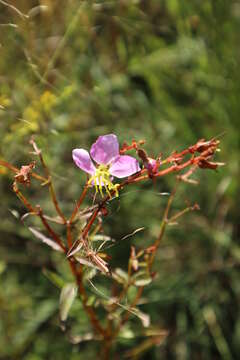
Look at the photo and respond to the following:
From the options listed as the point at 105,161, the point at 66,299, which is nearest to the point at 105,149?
the point at 105,161

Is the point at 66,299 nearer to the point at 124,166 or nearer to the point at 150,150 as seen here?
the point at 124,166

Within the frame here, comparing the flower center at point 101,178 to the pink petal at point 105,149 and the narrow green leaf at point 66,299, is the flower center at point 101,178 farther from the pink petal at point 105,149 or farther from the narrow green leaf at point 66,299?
the narrow green leaf at point 66,299

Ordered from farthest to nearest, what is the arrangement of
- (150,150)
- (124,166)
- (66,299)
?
1. (150,150)
2. (66,299)
3. (124,166)

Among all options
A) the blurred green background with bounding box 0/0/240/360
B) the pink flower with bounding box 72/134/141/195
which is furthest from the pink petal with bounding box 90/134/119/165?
the blurred green background with bounding box 0/0/240/360

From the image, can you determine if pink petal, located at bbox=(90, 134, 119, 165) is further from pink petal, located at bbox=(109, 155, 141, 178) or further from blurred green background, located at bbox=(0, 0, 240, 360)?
blurred green background, located at bbox=(0, 0, 240, 360)

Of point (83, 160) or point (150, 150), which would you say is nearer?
point (83, 160)

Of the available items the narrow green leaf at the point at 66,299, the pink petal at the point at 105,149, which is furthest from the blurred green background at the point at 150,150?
the pink petal at the point at 105,149

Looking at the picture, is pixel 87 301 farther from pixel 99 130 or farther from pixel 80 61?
pixel 80 61
